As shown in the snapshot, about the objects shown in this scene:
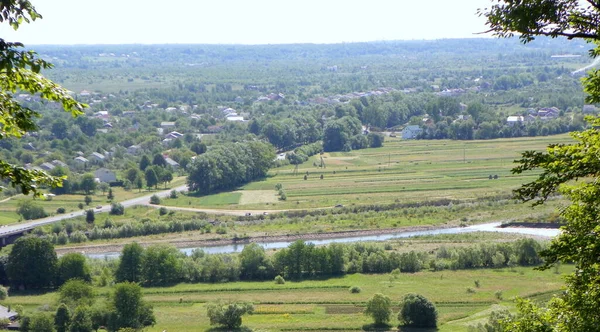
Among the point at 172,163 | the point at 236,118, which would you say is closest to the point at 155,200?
the point at 172,163

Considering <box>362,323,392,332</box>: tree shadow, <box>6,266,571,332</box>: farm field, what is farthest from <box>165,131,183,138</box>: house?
<box>362,323,392,332</box>: tree shadow

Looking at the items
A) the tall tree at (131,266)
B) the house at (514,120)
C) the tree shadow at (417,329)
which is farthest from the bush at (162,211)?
the house at (514,120)

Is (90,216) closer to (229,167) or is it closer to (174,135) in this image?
(229,167)

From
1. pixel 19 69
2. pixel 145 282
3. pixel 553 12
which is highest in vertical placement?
pixel 553 12

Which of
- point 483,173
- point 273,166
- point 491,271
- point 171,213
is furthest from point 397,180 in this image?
point 491,271

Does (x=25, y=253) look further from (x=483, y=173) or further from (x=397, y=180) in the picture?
(x=483, y=173)

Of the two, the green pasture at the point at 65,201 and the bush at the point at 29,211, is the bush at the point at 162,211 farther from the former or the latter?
the bush at the point at 29,211

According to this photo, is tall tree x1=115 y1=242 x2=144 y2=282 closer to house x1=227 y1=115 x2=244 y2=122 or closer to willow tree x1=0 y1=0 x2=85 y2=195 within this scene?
willow tree x1=0 y1=0 x2=85 y2=195
